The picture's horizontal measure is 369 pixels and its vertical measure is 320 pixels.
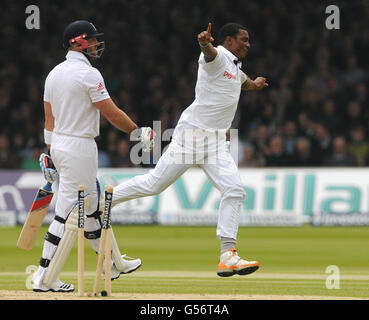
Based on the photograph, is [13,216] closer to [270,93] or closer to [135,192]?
[270,93]

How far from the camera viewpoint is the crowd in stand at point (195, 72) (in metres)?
17.9

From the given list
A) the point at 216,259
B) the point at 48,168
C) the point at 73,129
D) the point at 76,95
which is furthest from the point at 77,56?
the point at 216,259

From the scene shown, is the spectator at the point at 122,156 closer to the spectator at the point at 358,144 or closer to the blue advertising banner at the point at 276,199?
the blue advertising banner at the point at 276,199

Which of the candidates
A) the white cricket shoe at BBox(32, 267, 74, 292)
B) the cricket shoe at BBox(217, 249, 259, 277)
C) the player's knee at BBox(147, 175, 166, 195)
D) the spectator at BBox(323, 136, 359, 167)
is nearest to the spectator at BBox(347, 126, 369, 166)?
the spectator at BBox(323, 136, 359, 167)

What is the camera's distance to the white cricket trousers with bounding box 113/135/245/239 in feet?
28.3

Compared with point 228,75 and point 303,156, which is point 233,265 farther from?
point 303,156

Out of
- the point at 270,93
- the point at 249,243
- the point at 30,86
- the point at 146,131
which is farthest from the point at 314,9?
the point at 146,131

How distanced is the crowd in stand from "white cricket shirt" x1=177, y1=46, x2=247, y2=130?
27.7 feet

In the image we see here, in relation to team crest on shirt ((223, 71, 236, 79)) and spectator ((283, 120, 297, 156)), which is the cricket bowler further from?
spectator ((283, 120, 297, 156))

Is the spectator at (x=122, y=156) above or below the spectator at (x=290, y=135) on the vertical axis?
below

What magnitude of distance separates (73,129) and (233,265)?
1.89 metres

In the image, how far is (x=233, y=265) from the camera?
27.6 ft


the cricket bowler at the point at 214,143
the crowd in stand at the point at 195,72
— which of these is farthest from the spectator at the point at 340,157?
the cricket bowler at the point at 214,143

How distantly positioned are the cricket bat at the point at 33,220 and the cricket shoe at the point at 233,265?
1.68 m
